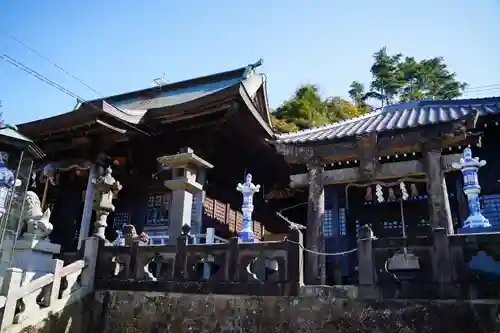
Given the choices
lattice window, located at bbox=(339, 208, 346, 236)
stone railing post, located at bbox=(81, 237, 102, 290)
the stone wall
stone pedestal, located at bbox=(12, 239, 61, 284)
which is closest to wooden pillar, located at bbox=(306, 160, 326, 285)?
the stone wall

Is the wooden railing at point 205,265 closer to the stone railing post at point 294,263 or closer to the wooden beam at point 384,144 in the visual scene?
the stone railing post at point 294,263

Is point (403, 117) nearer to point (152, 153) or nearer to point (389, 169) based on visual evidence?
point (389, 169)

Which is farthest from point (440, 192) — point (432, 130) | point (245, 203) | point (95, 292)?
point (95, 292)

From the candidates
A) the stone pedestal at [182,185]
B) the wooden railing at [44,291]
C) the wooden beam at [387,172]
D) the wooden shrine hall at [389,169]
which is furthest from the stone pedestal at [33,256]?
the wooden beam at [387,172]

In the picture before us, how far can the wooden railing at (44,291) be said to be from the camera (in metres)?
7.97

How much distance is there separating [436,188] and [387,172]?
1.42m

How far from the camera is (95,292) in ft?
32.8

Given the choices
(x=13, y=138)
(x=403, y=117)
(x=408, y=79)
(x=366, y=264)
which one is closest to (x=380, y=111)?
(x=403, y=117)

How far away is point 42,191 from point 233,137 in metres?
8.59

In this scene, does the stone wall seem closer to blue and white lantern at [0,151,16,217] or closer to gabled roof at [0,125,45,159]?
blue and white lantern at [0,151,16,217]

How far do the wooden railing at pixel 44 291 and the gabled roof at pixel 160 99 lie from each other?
14.5 feet

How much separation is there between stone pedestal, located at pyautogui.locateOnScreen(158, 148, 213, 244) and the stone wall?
2477mm

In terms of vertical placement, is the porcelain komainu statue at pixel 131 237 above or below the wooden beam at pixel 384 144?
below

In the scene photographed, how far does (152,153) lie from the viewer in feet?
49.4
